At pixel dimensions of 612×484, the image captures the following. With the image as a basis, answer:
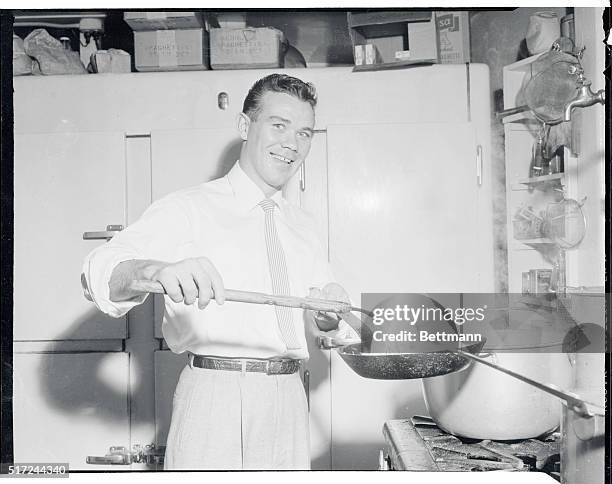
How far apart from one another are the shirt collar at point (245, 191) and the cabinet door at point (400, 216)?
11cm

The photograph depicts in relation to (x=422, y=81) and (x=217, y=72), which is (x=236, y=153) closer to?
(x=217, y=72)

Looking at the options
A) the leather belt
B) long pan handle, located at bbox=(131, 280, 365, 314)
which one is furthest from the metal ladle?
the leather belt

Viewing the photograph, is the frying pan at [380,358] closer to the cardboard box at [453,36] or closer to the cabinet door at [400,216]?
the cabinet door at [400,216]

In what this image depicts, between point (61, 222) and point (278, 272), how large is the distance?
46 centimetres

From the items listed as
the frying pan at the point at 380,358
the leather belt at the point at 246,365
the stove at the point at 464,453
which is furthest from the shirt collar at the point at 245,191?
the stove at the point at 464,453

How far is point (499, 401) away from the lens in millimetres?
1084

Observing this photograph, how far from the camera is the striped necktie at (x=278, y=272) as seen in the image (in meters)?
1.21

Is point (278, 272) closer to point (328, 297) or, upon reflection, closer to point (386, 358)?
point (328, 297)

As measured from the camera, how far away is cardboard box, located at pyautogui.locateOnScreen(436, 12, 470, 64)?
1211 millimetres

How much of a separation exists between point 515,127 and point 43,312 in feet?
3.43

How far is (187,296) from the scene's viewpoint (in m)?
1.02

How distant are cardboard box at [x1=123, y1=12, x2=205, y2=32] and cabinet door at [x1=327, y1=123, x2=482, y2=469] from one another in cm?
34

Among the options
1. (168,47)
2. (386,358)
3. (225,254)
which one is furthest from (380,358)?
(168,47)
